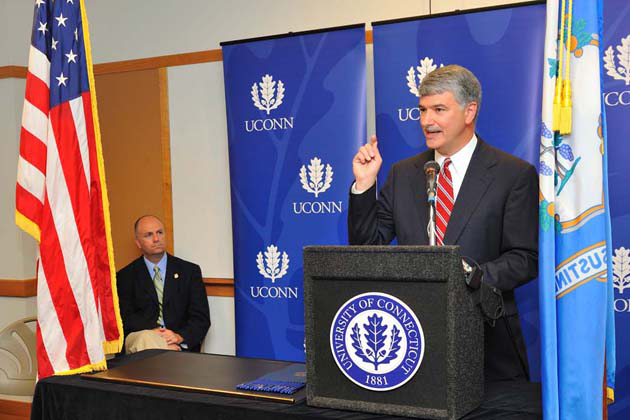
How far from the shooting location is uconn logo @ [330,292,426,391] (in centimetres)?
158

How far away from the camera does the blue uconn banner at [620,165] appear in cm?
340

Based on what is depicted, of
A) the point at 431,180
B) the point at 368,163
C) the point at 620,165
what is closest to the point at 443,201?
the point at 368,163

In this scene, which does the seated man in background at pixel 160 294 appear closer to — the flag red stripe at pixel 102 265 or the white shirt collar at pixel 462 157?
the flag red stripe at pixel 102 265

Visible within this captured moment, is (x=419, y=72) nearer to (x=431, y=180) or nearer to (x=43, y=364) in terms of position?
(x=431, y=180)

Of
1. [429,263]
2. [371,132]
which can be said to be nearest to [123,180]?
[371,132]

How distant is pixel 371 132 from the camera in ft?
14.0

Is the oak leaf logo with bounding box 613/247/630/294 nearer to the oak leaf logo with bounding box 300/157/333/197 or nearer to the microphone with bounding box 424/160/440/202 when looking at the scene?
the oak leaf logo with bounding box 300/157/333/197

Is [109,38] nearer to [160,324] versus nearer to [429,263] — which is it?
[160,324]

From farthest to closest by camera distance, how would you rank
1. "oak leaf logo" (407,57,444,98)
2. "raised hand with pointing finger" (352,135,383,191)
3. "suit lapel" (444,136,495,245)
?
"oak leaf logo" (407,57,444,98)
"suit lapel" (444,136,495,245)
"raised hand with pointing finger" (352,135,383,191)

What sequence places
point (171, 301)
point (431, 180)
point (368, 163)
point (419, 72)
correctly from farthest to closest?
point (171, 301)
point (419, 72)
point (368, 163)
point (431, 180)

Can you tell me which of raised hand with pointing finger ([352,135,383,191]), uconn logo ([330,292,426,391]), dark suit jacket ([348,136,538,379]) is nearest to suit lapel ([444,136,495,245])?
dark suit jacket ([348,136,538,379])

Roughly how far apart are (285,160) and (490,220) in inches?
86.8

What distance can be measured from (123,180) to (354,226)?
327 cm

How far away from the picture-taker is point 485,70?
3.62 metres
